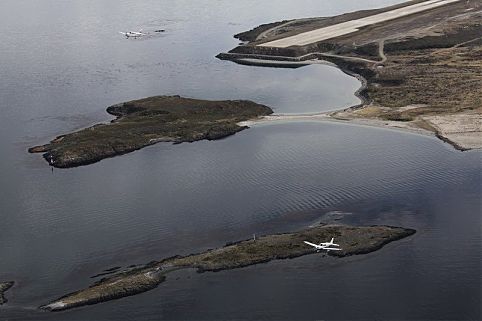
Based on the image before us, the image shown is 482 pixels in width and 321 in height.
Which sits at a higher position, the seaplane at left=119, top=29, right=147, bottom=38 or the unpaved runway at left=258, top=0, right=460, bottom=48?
the seaplane at left=119, top=29, right=147, bottom=38

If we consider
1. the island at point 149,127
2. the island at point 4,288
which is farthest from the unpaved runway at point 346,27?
the island at point 4,288

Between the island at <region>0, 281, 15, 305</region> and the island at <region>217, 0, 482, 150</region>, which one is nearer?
the island at <region>0, 281, 15, 305</region>

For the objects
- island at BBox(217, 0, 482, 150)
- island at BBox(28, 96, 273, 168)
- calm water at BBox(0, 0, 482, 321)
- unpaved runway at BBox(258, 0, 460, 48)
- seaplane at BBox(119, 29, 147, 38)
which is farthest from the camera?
seaplane at BBox(119, 29, 147, 38)

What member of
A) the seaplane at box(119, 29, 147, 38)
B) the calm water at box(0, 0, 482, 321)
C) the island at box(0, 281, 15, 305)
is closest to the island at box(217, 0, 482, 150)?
the calm water at box(0, 0, 482, 321)

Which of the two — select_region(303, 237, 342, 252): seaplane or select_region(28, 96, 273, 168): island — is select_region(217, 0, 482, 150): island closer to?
select_region(28, 96, 273, 168): island

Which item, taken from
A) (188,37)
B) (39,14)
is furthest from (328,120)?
(39,14)

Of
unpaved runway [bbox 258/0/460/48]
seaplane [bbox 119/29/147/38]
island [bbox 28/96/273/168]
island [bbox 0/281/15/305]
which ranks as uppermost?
seaplane [bbox 119/29/147/38]

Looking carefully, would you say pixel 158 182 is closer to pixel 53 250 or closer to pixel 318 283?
pixel 53 250

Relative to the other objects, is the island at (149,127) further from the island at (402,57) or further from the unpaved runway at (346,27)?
the unpaved runway at (346,27)
